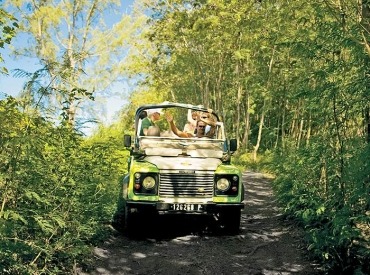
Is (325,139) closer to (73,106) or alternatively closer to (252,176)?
(73,106)

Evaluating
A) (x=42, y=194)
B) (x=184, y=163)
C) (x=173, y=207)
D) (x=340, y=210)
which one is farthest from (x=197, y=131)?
(x=42, y=194)

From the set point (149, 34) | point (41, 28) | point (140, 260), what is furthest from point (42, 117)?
point (41, 28)

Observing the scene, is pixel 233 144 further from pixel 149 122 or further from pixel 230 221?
pixel 149 122

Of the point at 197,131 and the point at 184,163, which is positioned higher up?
the point at 197,131

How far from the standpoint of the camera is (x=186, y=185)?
7.43 meters

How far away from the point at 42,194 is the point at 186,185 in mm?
2767

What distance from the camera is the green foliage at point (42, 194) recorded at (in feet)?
13.9

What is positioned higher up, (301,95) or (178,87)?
(178,87)

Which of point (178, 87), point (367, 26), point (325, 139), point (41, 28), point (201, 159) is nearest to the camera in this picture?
point (367, 26)

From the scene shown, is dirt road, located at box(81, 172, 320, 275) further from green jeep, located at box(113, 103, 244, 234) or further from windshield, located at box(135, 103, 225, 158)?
windshield, located at box(135, 103, 225, 158)

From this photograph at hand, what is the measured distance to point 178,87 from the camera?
1355 inches

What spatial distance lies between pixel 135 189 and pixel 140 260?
46.1 inches

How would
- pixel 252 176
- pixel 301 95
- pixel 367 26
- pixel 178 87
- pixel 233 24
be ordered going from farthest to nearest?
1. pixel 178 87
2. pixel 233 24
3. pixel 252 176
4. pixel 301 95
5. pixel 367 26

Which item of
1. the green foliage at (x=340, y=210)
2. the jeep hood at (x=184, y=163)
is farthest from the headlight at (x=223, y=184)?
the green foliage at (x=340, y=210)
